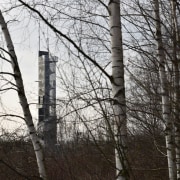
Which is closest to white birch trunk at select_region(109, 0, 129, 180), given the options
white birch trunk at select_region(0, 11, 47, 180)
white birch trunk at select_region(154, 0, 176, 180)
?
white birch trunk at select_region(154, 0, 176, 180)

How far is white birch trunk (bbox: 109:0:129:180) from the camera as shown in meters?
3.21

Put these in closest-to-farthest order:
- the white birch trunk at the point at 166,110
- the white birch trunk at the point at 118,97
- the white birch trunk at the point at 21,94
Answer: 1. the white birch trunk at the point at 118,97
2. the white birch trunk at the point at 166,110
3. the white birch trunk at the point at 21,94

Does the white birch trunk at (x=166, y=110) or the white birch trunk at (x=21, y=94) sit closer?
the white birch trunk at (x=166, y=110)

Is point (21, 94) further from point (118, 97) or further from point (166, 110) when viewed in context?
point (118, 97)

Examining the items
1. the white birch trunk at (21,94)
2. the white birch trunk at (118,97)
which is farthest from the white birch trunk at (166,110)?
the white birch trunk at (21,94)

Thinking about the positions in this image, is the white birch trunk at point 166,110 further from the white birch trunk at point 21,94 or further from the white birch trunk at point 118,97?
the white birch trunk at point 21,94

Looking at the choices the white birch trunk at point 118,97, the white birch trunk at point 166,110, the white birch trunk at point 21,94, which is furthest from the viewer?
the white birch trunk at point 21,94

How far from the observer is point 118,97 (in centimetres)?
335

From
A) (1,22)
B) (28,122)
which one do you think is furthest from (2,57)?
(28,122)

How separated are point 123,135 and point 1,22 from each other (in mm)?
3785

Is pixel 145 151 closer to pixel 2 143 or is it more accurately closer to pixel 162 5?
pixel 2 143

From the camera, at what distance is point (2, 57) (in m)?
6.18

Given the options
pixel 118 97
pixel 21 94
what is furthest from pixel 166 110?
pixel 21 94

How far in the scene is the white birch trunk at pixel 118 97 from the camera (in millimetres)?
3213
